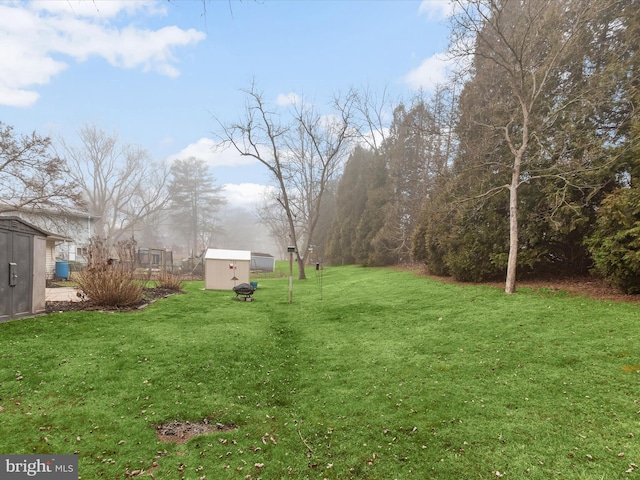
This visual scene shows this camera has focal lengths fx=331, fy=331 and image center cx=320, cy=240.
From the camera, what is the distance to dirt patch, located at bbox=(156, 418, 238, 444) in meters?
3.46

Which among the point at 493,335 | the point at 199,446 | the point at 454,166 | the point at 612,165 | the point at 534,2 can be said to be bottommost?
the point at 199,446

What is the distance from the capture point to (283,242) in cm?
4625

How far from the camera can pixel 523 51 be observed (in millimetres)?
9336

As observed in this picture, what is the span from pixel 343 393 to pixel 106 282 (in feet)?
24.6

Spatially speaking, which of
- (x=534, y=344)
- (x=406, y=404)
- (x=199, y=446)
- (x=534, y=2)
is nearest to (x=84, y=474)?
(x=199, y=446)

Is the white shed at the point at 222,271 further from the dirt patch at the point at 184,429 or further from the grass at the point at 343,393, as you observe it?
the dirt patch at the point at 184,429

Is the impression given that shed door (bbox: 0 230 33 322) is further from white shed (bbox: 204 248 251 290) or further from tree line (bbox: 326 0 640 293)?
tree line (bbox: 326 0 640 293)

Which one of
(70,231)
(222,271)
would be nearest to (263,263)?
(222,271)

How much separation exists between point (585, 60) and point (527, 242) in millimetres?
5487

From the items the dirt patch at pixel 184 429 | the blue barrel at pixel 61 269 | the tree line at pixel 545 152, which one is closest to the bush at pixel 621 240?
the tree line at pixel 545 152

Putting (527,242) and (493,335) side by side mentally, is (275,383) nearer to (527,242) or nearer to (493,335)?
(493,335)

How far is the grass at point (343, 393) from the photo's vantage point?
3.04m

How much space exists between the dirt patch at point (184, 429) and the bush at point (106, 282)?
6.48 meters

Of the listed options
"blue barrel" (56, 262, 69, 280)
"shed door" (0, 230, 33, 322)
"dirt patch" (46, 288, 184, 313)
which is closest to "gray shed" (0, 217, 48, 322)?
"shed door" (0, 230, 33, 322)
